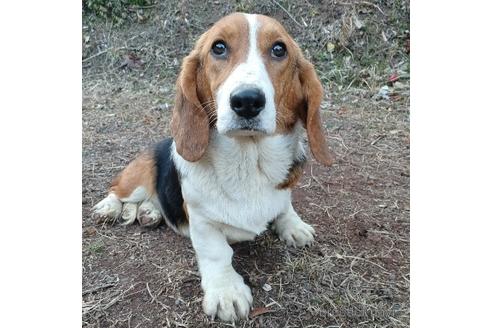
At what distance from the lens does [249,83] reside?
71.9 inches

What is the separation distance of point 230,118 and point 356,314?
1163mm

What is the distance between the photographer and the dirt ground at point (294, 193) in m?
2.24

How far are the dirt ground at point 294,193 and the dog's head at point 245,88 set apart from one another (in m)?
0.68

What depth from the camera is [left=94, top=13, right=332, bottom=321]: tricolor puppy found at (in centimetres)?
211

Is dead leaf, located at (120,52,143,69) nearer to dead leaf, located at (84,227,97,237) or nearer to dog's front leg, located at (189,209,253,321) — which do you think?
dead leaf, located at (84,227,97,237)

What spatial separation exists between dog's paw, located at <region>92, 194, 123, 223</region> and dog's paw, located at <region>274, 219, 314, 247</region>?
1.11m

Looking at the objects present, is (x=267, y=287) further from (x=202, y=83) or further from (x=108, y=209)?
(x=108, y=209)

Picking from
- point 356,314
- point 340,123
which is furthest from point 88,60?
point 356,314

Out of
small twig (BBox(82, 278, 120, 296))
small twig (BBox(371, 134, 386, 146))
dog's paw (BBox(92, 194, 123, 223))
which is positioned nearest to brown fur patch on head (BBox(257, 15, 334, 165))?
small twig (BBox(82, 278, 120, 296))

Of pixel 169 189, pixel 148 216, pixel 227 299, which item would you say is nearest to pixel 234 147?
pixel 169 189

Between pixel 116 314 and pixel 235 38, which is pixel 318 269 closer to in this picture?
pixel 116 314

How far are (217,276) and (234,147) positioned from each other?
2.23 feet

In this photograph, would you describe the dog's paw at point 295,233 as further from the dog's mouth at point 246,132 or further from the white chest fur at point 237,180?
the dog's mouth at point 246,132

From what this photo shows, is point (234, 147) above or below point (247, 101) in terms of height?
below
